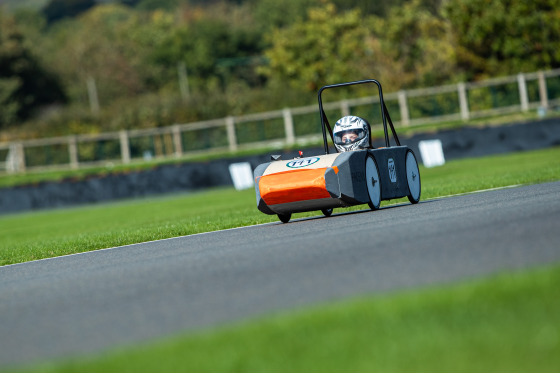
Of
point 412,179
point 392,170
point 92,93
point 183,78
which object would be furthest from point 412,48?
point 392,170

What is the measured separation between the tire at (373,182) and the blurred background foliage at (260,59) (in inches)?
1358

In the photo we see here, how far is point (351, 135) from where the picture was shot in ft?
45.6

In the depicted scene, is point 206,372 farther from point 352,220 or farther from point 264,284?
point 352,220

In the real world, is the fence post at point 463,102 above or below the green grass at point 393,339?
below

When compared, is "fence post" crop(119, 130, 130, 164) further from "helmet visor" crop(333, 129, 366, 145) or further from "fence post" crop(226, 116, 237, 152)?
"helmet visor" crop(333, 129, 366, 145)

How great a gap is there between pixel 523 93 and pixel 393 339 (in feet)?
123

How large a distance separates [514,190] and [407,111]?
30.1 metres

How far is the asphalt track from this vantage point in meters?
5.96

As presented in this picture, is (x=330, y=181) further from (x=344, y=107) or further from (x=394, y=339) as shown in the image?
(x=344, y=107)

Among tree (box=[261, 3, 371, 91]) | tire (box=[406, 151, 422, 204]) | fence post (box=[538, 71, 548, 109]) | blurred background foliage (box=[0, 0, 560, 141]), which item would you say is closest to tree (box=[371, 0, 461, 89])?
blurred background foliage (box=[0, 0, 560, 141])

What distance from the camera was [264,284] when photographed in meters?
6.88

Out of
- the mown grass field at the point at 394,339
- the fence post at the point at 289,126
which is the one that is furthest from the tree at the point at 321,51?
the mown grass field at the point at 394,339

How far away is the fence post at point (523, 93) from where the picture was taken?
40438 millimetres

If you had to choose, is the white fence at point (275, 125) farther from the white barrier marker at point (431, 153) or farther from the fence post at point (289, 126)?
the white barrier marker at point (431, 153)
